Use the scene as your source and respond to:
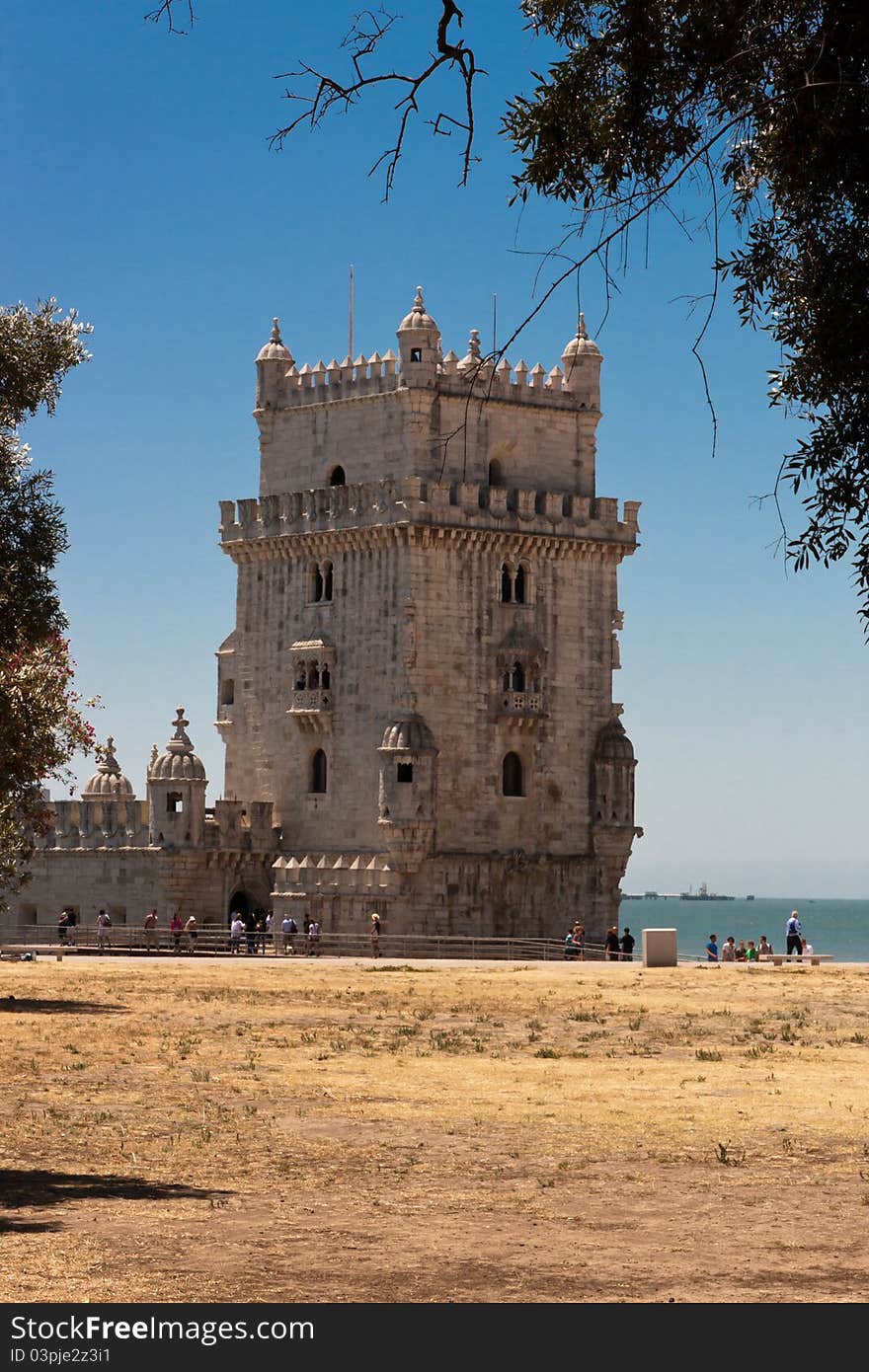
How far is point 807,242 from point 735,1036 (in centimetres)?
2001

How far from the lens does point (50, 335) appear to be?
2408 cm

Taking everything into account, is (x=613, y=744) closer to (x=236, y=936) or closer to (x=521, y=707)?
(x=521, y=707)

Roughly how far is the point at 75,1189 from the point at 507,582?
52550 mm

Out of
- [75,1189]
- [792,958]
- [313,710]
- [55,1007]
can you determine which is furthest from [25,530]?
[313,710]

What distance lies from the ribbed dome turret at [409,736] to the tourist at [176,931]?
27.4 ft

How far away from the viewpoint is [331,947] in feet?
222

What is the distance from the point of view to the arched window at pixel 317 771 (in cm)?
7162

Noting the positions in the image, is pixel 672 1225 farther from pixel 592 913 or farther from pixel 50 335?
pixel 592 913

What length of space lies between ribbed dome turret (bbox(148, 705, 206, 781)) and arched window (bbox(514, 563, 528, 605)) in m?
11.7

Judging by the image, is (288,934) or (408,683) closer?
(288,934)

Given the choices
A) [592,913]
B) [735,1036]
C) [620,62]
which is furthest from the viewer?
[592,913]

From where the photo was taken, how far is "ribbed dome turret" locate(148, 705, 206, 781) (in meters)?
72.2

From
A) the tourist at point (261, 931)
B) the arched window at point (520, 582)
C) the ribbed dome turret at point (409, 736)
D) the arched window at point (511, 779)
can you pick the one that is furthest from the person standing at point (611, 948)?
the arched window at point (520, 582)
